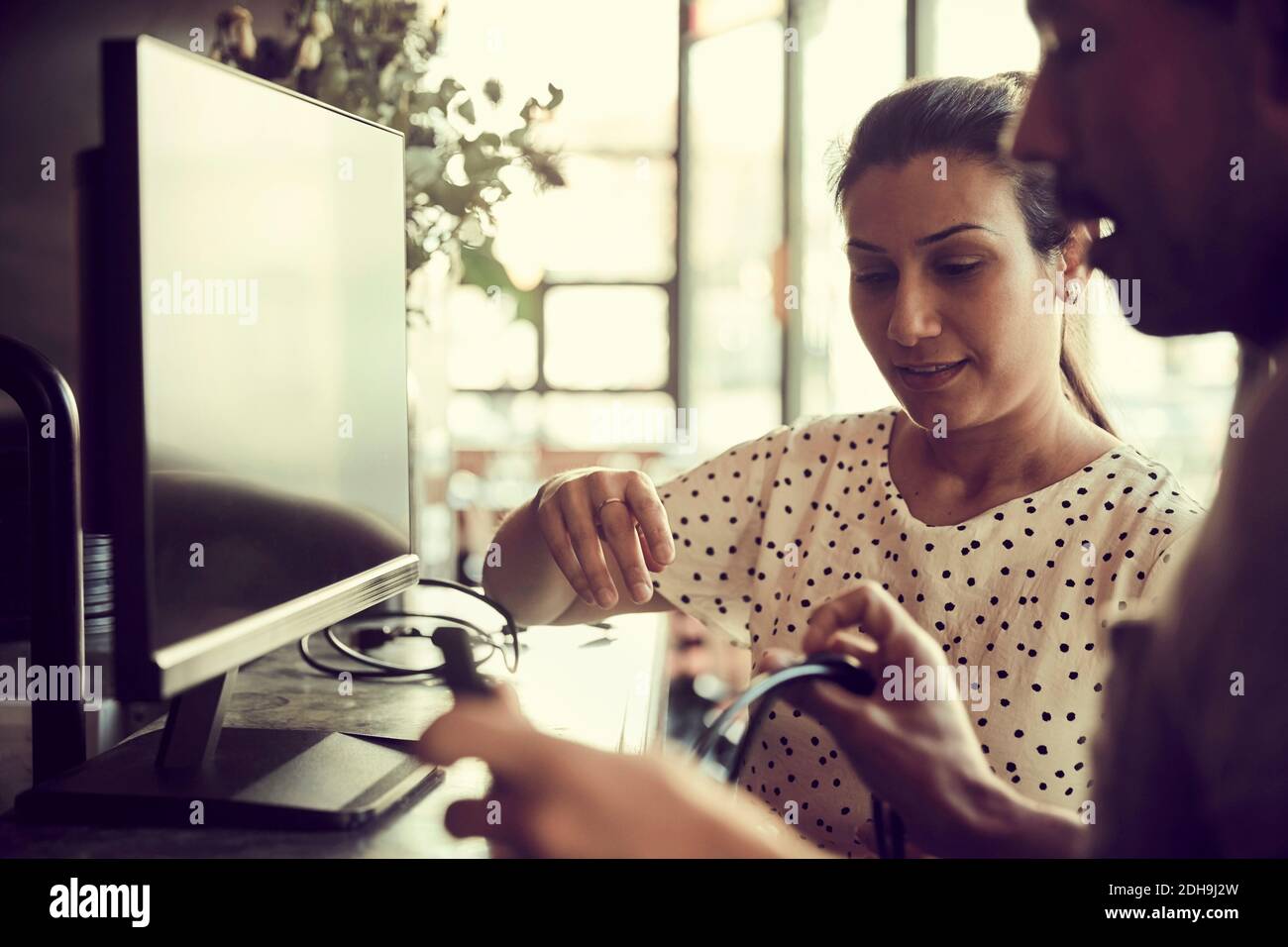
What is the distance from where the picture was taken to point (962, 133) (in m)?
1.09

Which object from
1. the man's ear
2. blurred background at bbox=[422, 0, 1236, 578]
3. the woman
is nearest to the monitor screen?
the woman


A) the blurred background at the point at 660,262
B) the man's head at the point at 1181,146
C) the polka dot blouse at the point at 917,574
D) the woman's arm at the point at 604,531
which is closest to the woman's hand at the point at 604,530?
the woman's arm at the point at 604,531

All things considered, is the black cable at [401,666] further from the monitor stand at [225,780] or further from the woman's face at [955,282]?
the woman's face at [955,282]

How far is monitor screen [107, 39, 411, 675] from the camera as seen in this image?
22.5 inches

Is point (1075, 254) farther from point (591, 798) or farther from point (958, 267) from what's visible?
point (591, 798)

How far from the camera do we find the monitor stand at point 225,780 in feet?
2.14

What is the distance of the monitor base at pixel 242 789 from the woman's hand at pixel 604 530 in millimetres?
295

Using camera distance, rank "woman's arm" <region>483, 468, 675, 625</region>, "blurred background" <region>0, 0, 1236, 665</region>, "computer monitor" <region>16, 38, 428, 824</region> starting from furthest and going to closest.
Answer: "blurred background" <region>0, 0, 1236, 665</region>, "woman's arm" <region>483, 468, 675, 625</region>, "computer monitor" <region>16, 38, 428, 824</region>

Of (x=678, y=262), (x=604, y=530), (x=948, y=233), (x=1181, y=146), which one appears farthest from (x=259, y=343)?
(x=678, y=262)

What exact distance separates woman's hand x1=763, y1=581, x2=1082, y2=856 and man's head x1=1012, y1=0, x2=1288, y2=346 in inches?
9.1

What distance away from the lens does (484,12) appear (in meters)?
3.60

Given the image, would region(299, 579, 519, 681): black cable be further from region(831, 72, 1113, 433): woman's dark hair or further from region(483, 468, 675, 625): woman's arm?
region(831, 72, 1113, 433): woman's dark hair

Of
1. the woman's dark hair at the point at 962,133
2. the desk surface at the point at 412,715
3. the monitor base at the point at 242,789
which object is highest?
the woman's dark hair at the point at 962,133

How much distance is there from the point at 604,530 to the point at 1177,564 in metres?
0.59
